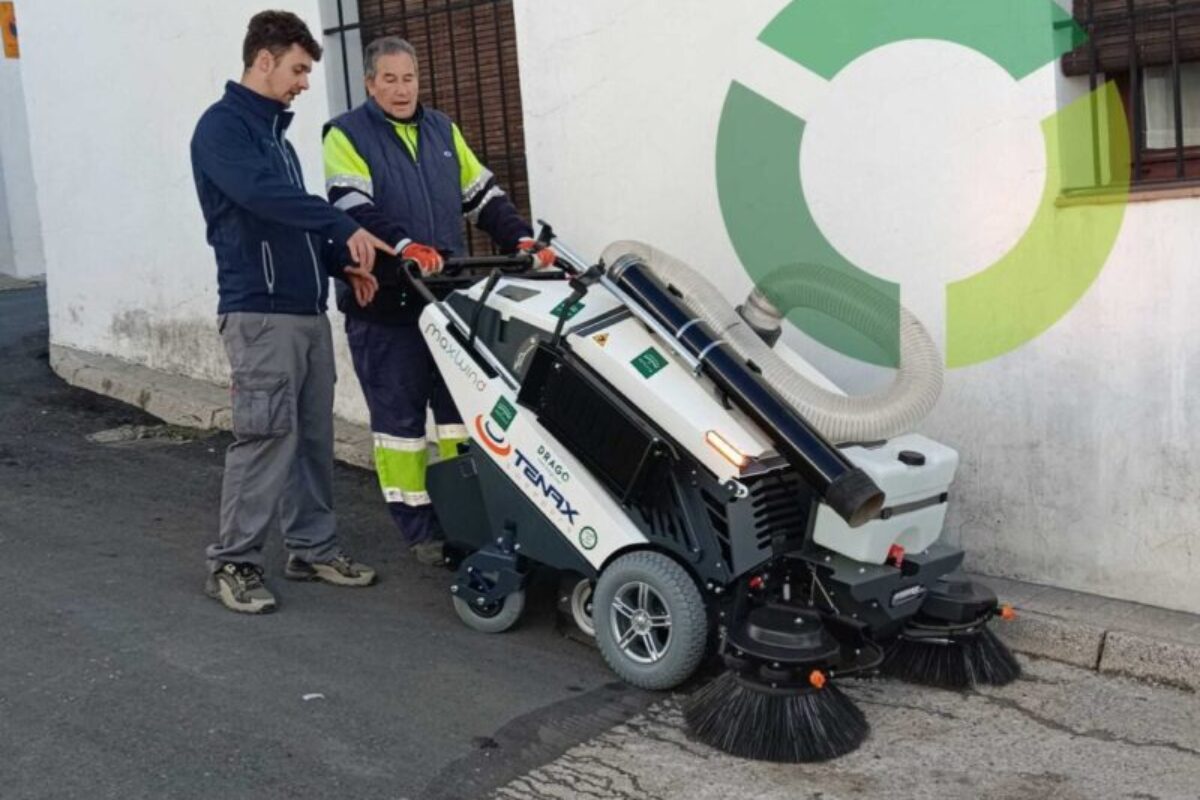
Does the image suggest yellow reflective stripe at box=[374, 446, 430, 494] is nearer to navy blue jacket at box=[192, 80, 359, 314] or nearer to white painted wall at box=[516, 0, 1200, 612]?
navy blue jacket at box=[192, 80, 359, 314]

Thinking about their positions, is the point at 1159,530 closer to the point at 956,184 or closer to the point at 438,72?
the point at 956,184

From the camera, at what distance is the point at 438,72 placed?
708 centimetres

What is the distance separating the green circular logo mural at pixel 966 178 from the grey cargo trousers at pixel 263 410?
160cm

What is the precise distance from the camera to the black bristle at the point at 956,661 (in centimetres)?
429

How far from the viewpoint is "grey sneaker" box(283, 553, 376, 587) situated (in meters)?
5.30

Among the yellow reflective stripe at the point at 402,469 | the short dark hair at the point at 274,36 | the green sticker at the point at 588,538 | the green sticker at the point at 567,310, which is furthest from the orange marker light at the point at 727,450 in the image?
the short dark hair at the point at 274,36

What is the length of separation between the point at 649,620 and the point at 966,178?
6.13 feet

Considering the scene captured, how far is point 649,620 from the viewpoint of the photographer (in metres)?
4.24

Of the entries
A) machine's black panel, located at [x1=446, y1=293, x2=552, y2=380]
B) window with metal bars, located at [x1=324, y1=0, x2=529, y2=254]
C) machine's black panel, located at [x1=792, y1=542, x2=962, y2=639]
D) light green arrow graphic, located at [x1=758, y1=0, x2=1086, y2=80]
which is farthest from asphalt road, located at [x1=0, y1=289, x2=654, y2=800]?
light green arrow graphic, located at [x1=758, y1=0, x2=1086, y2=80]

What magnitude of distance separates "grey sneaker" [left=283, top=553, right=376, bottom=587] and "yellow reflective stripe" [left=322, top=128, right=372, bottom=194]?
4.46 feet

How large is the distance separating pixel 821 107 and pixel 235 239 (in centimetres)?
211

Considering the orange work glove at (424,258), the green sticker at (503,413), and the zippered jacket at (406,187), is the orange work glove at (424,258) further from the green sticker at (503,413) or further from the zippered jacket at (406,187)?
the green sticker at (503,413)

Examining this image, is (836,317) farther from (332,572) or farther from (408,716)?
(332,572)

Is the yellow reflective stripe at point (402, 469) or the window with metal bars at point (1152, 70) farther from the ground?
the window with metal bars at point (1152, 70)
